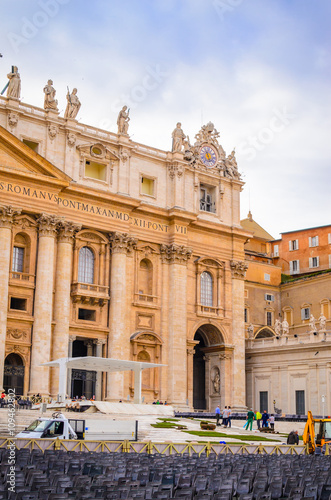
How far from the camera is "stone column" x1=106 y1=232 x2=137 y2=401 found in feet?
172

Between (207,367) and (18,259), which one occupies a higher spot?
(18,259)

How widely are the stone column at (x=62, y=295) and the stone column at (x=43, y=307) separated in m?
0.84

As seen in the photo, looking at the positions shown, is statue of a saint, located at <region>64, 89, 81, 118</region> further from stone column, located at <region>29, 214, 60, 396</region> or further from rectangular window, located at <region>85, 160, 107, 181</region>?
stone column, located at <region>29, 214, 60, 396</region>

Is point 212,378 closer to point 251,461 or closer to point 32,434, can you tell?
point 32,434

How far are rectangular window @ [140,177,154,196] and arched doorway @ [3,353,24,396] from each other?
18.9m

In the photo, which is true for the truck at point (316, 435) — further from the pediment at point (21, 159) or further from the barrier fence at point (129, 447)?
the pediment at point (21, 159)

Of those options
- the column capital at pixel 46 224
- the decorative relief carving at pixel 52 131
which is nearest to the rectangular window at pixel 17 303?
the column capital at pixel 46 224

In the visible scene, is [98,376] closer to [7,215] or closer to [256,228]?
[7,215]

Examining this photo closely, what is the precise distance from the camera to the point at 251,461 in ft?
69.2

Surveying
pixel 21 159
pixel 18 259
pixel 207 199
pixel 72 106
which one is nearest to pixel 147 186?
pixel 207 199

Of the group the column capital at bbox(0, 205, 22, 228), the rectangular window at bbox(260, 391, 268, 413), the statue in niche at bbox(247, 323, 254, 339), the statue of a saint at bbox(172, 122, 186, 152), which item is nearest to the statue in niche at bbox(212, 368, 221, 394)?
the rectangular window at bbox(260, 391, 268, 413)

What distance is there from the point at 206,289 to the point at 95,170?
1470 cm

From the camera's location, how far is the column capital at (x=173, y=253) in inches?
2304

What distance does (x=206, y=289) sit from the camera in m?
61.5
